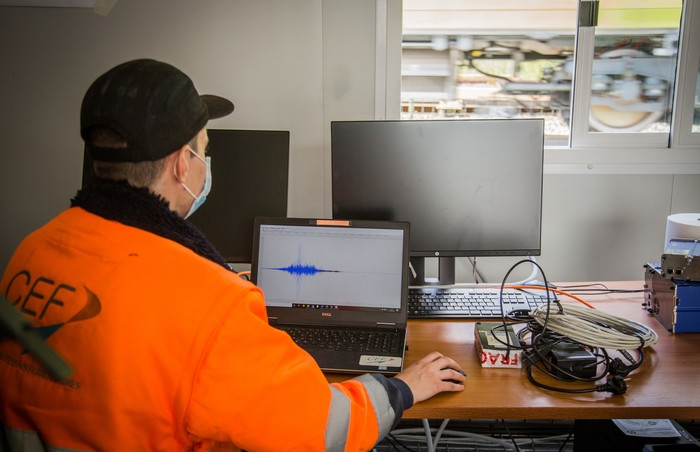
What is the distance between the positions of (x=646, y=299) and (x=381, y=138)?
0.88m

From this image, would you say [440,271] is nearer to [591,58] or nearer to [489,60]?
[591,58]

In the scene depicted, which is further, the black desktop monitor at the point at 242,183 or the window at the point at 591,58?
the window at the point at 591,58

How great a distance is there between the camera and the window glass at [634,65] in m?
2.14

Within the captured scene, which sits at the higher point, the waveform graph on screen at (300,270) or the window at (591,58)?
the window at (591,58)

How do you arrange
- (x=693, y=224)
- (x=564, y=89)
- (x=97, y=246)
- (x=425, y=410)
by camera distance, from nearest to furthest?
1. (x=97, y=246)
2. (x=425, y=410)
3. (x=693, y=224)
4. (x=564, y=89)

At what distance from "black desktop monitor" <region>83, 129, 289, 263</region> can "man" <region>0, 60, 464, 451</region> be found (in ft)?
2.57

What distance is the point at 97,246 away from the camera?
91cm

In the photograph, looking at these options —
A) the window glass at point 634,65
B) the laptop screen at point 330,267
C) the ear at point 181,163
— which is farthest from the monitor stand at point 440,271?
the ear at point 181,163

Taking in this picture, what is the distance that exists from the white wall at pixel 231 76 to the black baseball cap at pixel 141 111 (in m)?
1.03

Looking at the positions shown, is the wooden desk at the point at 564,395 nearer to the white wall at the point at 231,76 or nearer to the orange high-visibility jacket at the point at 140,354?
the orange high-visibility jacket at the point at 140,354

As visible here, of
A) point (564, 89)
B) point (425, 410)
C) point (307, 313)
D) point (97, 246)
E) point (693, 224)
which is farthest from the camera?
point (564, 89)

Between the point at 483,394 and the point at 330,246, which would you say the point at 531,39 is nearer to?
→ the point at 330,246

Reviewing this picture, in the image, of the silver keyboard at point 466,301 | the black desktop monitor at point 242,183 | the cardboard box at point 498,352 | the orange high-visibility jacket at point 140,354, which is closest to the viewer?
the orange high-visibility jacket at point 140,354

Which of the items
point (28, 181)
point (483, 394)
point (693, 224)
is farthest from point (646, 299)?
point (28, 181)
